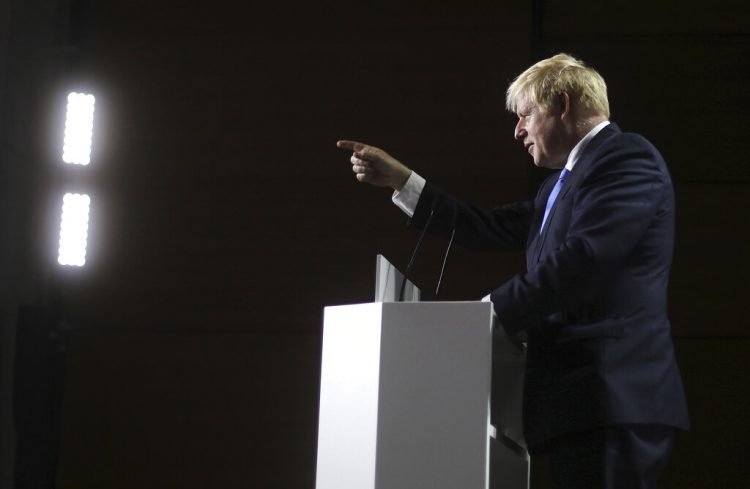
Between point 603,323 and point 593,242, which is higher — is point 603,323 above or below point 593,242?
below

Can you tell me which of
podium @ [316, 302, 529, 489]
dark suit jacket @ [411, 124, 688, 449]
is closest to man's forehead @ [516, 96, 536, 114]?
dark suit jacket @ [411, 124, 688, 449]

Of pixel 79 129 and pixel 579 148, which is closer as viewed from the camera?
pixel 579 148

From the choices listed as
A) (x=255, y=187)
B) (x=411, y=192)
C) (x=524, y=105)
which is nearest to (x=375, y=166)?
(x=411, y=192)

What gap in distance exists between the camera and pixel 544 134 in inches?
87.9

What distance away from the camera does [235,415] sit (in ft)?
11.3

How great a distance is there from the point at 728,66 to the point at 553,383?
6.43ft

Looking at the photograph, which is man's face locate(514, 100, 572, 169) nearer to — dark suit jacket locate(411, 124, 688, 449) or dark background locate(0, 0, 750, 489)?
dark suit jacket locate(411, 124, 688, 449)

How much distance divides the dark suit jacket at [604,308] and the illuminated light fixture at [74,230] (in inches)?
81.3

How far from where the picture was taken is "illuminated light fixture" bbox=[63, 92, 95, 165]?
3.65 m

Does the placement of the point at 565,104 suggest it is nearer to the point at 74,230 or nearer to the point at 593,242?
the point at 593,242

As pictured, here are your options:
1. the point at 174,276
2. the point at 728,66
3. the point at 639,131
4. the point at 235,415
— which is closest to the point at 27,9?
→ the point at 174,276

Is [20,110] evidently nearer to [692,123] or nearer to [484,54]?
[484,54]

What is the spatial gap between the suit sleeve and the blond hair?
0.75 ft

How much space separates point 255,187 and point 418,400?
1887mm
